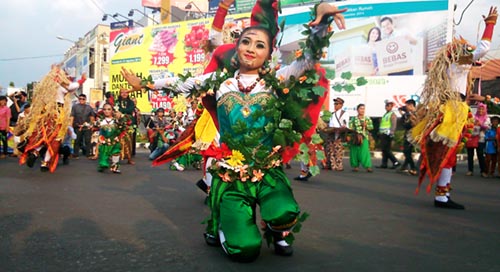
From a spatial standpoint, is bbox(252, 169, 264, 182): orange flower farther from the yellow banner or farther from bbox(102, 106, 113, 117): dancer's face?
the yellow banner

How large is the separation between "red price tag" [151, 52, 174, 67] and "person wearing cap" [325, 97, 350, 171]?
82.8 ft

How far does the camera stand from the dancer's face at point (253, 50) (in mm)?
4160

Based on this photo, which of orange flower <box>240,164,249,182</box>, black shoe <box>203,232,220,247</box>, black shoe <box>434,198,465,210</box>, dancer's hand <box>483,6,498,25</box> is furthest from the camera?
black shoe <box>434,198,465,210</box>

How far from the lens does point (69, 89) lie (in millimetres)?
9906

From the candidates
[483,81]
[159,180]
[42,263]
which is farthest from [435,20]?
[42,263]

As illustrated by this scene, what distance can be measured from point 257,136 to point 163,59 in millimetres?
33428

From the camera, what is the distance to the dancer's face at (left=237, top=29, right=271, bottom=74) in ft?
13.6

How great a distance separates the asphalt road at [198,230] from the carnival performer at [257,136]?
0.26 meters

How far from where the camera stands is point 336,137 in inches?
491

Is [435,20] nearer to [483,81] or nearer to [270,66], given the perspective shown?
[483,81]

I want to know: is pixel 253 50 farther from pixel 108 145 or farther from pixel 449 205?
pixel 108 145

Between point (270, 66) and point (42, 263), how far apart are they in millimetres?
2304

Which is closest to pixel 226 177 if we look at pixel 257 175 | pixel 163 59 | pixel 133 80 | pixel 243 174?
pixel 243 174

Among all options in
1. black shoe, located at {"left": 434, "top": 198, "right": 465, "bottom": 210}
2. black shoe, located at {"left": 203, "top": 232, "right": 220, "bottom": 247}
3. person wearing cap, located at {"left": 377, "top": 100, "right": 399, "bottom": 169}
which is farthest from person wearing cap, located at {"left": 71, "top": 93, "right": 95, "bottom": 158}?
black shoe, located at {"left": 203, "top": 232, "right": 220, "bottom": 247}
